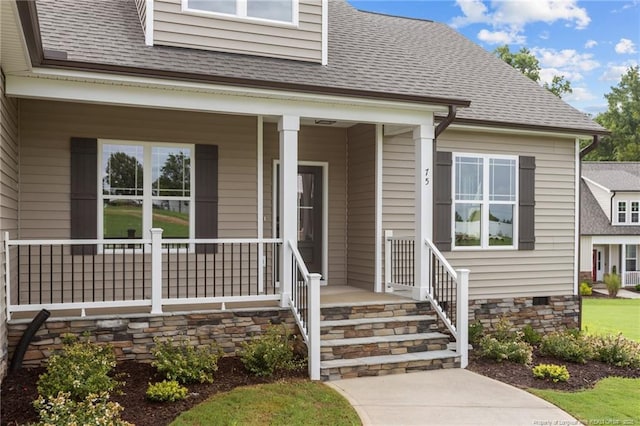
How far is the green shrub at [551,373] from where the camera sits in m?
6.33

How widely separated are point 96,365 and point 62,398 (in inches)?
37.7

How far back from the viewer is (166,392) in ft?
16.6

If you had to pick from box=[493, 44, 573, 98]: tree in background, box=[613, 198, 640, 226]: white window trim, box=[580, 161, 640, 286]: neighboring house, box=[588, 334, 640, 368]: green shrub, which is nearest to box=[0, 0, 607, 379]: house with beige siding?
box=[588, 334, 640, 368]: green shrub

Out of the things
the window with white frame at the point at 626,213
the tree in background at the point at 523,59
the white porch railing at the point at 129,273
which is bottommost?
the white porch railing at the point at 129,273

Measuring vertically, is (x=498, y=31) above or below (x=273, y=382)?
above

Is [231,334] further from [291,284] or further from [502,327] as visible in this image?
[502,327]

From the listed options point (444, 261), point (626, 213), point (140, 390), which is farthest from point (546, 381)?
point (626, 213)

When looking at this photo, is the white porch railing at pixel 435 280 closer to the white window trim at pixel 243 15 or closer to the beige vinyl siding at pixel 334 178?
the beige vinyl siding at pixel 334 178

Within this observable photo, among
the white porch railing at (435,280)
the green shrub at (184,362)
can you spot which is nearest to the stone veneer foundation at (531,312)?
the white porch railing at (435,280)

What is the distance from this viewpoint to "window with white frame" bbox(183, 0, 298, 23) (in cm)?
757

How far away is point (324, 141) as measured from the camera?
886 centimetres

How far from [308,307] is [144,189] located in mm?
2883

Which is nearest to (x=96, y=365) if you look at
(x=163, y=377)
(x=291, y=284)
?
(x=163, y=377)

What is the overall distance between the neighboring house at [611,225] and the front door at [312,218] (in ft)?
65.5
